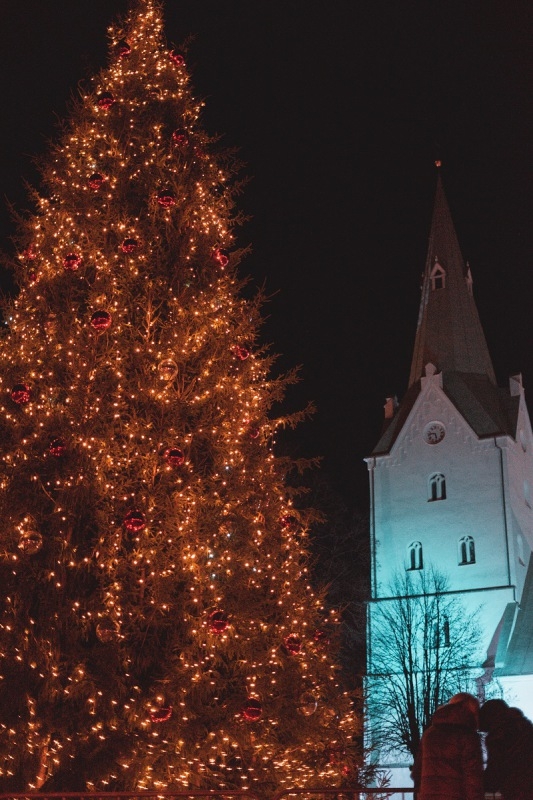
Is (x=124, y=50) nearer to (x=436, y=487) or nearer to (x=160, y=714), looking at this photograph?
(x=160, y=714)

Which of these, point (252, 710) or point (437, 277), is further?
point (437, 277)

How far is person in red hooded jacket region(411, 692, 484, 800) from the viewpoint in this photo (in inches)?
257

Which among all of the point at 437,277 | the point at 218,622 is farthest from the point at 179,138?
the point at 437,277

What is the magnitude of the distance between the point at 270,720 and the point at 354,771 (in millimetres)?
2217

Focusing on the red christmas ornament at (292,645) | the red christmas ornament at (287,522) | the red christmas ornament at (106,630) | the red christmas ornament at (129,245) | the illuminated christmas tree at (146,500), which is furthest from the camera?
the red christmas ornament at (287,522)

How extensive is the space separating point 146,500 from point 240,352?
232cm

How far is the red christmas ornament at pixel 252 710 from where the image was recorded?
9992 millimetres

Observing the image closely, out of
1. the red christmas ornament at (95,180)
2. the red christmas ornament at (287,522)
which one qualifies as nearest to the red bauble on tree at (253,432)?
the red christmas ornament at (287,522)

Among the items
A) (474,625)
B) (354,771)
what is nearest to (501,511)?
(474,625)

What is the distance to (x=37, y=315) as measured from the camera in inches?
453

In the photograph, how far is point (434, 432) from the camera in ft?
137

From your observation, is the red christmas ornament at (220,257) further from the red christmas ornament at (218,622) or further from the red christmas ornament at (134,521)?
the red christmas ornament at (218,622)

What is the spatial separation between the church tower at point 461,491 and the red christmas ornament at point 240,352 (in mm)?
25997

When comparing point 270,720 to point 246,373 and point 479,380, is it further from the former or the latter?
point 479,380
